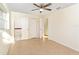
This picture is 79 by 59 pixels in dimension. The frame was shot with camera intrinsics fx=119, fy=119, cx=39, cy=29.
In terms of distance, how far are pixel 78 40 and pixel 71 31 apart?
0.36 meters

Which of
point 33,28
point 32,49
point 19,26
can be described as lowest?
point 32,49

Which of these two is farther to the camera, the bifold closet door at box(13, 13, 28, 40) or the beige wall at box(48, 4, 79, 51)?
the beige wall at box(48, 4, 79, 51)

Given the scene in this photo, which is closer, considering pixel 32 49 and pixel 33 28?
pixel 32 49

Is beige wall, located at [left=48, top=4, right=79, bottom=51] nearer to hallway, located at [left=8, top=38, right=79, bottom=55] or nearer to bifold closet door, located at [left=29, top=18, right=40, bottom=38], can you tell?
hallway, located at [left=8, top=38, right=79, bottom=55]

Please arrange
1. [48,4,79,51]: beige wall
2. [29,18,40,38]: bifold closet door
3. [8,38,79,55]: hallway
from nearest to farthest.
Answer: [8,38,79,55]: hallway, [48,4,79,51]: beige wall, [29,18,40,38]: bifold closet door

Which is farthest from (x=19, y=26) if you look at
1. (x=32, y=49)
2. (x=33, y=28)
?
(x=33, y=28)

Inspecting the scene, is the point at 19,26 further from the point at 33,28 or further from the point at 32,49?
the point at 33,28

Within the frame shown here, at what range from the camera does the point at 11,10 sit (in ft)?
8.38

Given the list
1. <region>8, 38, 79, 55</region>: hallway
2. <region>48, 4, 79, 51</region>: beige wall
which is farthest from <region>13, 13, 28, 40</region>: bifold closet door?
<region>48, 4, 79, 51</region>: beige wall

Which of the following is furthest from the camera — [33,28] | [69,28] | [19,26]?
[33,28]

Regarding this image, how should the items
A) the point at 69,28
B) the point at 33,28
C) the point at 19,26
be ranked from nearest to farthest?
the point at 19,26
the point at 69,28
the point at 33,28

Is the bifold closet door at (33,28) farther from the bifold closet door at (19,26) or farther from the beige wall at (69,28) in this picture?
the beige wall at (69,28)
